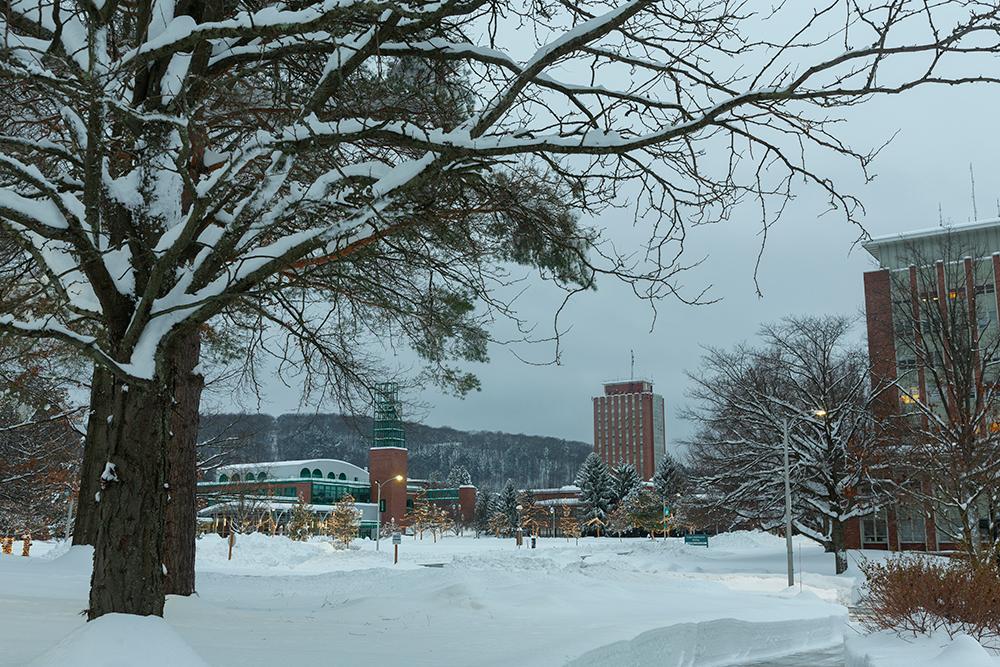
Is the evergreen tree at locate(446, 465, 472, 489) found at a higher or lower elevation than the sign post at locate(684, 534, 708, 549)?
higher

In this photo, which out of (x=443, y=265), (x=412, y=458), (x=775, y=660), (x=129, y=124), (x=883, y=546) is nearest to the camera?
(x=129, y=124)

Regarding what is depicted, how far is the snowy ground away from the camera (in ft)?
26.3

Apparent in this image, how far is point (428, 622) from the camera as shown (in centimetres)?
1159

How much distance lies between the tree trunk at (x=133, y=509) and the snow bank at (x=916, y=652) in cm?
632

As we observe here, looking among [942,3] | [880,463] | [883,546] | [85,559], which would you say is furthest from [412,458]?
[942,3]

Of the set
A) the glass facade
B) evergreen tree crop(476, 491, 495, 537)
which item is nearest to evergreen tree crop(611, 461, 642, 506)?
evergreen tree crop(476, 491, 495, 537)

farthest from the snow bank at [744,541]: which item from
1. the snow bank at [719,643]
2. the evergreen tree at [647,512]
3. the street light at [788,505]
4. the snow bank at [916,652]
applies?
the snow bank at [916,652]

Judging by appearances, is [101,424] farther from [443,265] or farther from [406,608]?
[443,265]

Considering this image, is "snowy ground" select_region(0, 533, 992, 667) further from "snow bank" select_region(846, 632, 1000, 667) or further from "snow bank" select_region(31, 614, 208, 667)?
"snow bank" select_region(846, 632, 1000, 667)

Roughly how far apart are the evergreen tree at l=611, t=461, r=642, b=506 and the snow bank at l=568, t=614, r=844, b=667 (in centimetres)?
7897

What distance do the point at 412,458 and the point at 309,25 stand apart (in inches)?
7298

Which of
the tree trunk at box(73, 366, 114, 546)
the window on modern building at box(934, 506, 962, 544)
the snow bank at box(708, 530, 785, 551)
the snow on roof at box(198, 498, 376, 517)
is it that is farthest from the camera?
the snow on roof at box(198, 498, 376, 517)

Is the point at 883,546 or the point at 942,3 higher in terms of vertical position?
the point at 942,3

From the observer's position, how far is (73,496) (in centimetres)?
4034
